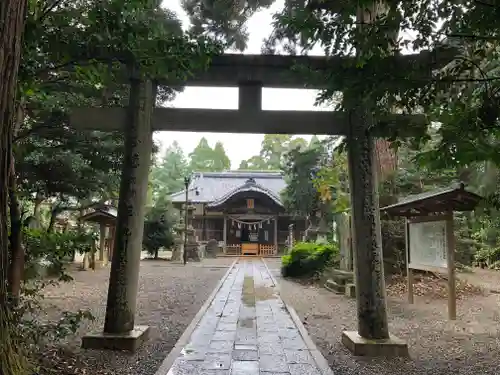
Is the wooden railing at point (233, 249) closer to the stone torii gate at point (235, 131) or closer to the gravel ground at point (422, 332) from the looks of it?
the gravel ground at point (422, 332)

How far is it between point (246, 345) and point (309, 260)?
8.24 m

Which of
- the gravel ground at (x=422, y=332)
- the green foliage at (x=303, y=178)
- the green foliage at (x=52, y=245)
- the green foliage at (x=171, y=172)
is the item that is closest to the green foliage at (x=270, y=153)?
the green foliage at (x=171, y=172)

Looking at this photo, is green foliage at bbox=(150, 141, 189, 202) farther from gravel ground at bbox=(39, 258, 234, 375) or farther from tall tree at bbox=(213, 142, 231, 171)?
gravel ground at bbox=(39, 258, 234, 375)

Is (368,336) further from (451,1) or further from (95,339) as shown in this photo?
(451,1)

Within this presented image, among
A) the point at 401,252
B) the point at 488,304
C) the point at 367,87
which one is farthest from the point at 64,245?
the point at 401,252

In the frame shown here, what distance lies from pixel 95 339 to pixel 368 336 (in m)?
3.06

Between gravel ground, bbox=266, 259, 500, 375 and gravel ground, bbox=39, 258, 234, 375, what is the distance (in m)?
1.98

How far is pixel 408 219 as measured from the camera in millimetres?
8891

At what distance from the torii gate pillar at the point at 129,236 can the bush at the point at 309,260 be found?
8401mm

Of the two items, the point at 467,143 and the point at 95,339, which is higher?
the point at 467,143

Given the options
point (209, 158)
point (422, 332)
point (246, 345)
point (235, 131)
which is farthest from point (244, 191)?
point (209, 158)

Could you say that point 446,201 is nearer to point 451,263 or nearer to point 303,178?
point 451,263

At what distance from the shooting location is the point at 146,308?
795 centimetres

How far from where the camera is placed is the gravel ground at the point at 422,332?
4359 mm
